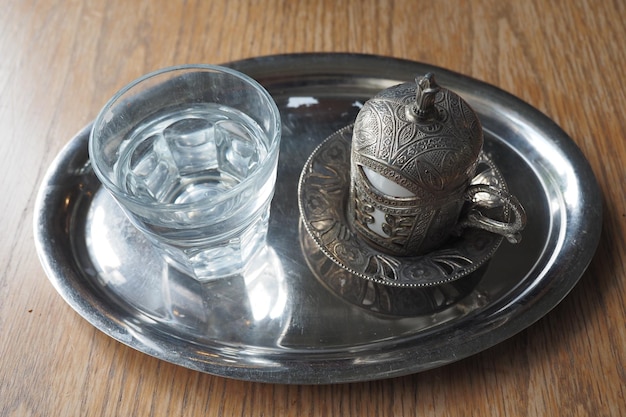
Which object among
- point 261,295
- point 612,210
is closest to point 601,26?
point 612,210

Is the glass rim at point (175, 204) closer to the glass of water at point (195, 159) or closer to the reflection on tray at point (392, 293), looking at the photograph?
the glass of water at point (195, 159)

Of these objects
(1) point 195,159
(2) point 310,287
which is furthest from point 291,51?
(2) point 310,287

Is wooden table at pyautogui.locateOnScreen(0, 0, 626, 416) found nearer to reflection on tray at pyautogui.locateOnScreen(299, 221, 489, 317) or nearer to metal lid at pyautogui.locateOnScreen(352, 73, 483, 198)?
reflection on tray at pyautogui.locateOnScreen(299, 221, 489, 317)

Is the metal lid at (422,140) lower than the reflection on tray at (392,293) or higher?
higher

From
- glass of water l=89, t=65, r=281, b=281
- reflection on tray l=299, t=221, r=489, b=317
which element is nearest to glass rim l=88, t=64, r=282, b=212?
glass of water l=89, t=65, r=281, b=281

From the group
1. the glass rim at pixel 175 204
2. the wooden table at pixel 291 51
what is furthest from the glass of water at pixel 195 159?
the wooden table at pixel 291 51

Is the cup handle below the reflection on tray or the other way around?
the other way around
